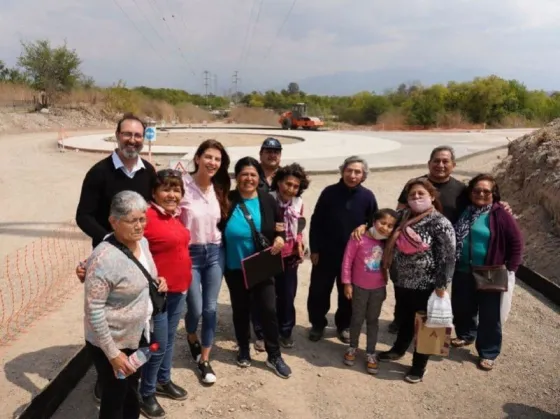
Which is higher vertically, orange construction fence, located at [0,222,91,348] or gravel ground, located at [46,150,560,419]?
orange construction fence, located at [0,222,91,348]

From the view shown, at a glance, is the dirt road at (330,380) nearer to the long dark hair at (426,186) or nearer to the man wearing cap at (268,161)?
the man wearing cap at (268,161)

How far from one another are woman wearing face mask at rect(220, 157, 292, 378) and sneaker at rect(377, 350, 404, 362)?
89cm

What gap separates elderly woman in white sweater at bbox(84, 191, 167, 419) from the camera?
2.28 metres

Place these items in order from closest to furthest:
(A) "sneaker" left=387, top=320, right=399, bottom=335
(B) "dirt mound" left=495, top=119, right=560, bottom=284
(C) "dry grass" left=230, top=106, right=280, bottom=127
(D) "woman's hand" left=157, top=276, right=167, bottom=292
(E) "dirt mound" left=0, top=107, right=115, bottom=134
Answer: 1. (D) "woman's hand" left=157, top=276, right=167, bottom=292
2. (A) "sneaker" left=387, top=320, right=399, bottom=335
3. (B) "dirt mound" left=495, top=119, right=560, bottom=284
4. (E) "dirt mound" left=0, top=107, right=115, bottom=134
5. (C) "dry grass" left=230, top=106, right=280, bottom=127

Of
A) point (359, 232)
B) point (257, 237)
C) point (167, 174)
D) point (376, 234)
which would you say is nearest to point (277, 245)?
point (257, 237)

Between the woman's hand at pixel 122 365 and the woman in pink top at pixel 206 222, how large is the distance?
2.96ft

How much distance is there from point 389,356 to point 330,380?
649 millimetres

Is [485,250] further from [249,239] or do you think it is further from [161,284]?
[161,284]

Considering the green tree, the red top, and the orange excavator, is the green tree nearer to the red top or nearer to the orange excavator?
the orange excavator

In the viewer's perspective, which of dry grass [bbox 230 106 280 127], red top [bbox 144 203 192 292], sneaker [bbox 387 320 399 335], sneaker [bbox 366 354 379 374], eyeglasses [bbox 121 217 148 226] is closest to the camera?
eyeglasses [bbox 121 217 148 226]

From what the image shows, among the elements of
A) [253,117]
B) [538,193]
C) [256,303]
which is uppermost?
[253,117]

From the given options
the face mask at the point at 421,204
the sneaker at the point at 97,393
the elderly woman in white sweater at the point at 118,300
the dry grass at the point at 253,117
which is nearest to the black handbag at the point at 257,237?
the elderly woman in white sweater at the point at 118,300

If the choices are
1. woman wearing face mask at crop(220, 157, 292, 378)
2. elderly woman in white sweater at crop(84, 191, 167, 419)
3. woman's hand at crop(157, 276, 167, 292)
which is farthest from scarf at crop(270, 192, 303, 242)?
elderly woman in white sweater at crop(84, 191, 167, 419)

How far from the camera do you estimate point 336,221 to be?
3834 mm
